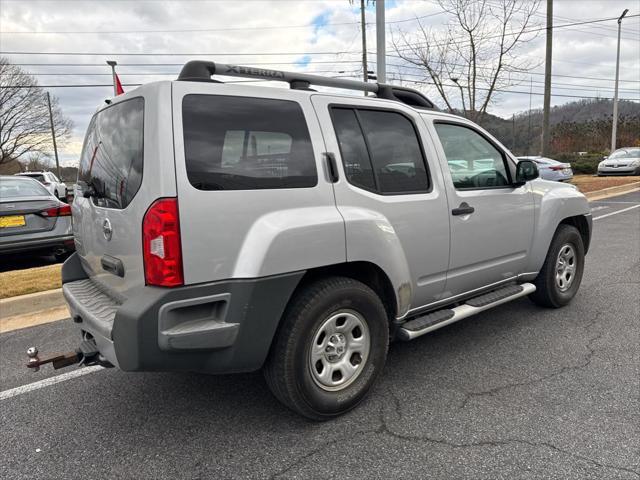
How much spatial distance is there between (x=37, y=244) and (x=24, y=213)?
1.36ft

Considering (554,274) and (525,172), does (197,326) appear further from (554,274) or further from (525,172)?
(554,274)

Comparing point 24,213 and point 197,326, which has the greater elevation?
point 24,213

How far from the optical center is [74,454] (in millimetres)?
2586

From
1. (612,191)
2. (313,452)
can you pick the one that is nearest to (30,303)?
(313,452)

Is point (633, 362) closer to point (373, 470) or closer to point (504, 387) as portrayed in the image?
point (504, 387)

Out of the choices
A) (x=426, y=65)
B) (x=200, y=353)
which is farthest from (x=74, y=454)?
(x=426, y=65)

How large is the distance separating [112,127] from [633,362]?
12.8 feet

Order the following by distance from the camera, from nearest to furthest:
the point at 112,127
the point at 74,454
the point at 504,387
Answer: the point at 74,454 → the point at 112,127 → the point at 504,387

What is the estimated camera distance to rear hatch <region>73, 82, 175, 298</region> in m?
2.35

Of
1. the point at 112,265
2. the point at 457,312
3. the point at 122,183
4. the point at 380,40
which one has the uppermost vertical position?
the point at 380,40

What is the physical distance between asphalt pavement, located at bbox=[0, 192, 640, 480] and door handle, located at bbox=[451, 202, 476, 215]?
3.64ft

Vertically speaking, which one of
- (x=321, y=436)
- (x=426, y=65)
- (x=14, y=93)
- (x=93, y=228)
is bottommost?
(x=321, y=436)

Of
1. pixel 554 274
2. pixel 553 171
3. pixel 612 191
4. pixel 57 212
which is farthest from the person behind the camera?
pixel 553 171

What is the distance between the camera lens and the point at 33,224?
20.0ft
